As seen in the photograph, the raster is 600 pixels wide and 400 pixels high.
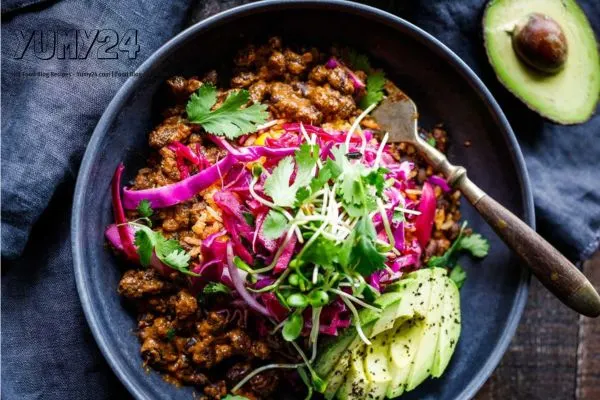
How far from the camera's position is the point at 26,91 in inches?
126

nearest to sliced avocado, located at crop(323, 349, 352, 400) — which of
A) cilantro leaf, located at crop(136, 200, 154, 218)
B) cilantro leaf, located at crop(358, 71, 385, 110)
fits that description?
cilantro leaf, located at crop(136, 200, 154, 218)

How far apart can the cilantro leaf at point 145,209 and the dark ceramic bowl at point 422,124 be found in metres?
0.19

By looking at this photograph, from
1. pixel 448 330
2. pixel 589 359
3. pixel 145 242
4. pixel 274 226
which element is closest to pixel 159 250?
pixel 145 242

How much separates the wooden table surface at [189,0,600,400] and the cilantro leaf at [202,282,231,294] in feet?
5.38

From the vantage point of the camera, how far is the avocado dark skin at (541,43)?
327cm

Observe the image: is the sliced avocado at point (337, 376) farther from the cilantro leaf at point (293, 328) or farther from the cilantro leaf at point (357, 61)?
the cilantro leaf at point (357, 61)

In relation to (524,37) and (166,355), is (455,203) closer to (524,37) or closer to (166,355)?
(524,37)

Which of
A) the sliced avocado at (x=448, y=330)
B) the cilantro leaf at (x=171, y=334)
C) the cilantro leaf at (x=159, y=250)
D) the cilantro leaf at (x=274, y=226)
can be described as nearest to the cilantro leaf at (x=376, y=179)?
the cilantro leaf at (x=274, y=226)

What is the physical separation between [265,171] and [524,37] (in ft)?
4.52

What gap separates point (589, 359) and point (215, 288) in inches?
85.8

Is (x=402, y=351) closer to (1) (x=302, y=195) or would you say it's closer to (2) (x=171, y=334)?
(1) (x=302, y=195)

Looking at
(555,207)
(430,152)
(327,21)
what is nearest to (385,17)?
(327,21)

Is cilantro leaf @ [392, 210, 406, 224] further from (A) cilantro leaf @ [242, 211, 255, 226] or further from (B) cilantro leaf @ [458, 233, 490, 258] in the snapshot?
(A) cilantro leaf @ [242, 211, 255, 226]

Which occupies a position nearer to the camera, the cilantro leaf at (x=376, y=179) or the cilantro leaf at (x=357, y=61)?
the cilantro leaf at (x=376, y=179)
